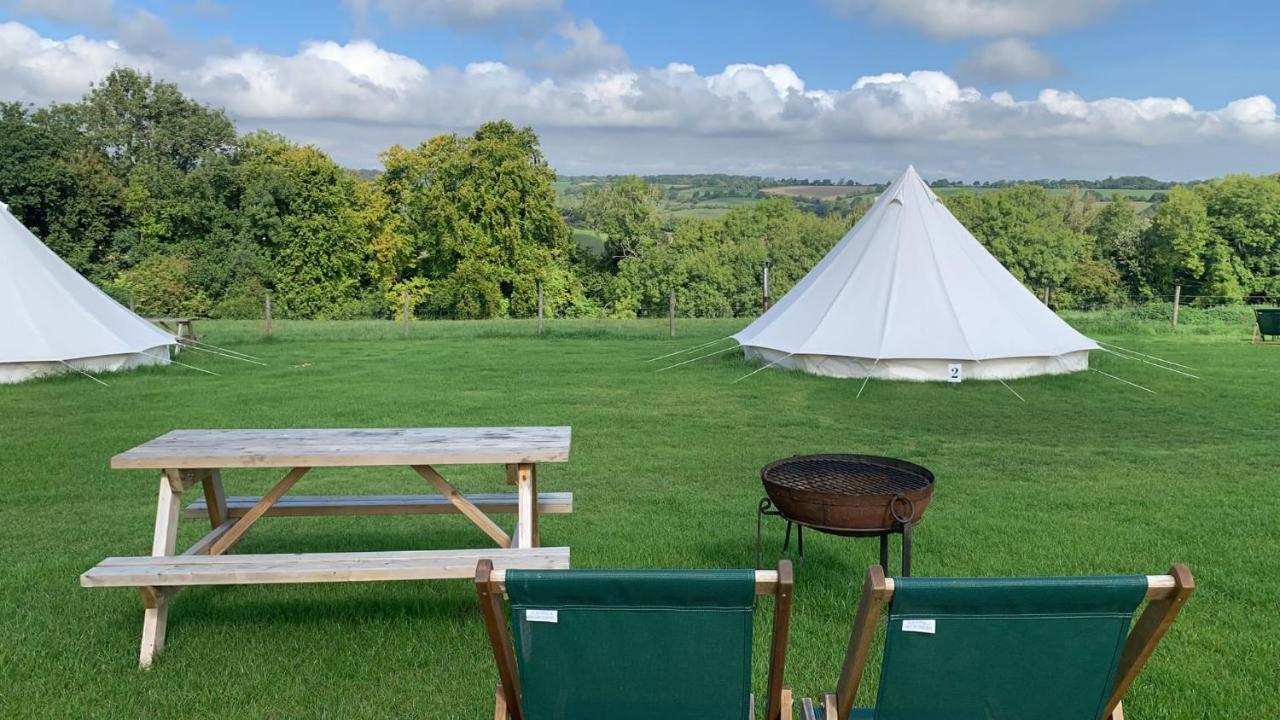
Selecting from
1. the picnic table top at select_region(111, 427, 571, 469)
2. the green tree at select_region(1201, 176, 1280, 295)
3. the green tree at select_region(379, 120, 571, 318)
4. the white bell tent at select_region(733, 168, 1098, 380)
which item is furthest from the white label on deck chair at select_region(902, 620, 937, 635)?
the green tree at select_region(1201, 176, 1280, 295)

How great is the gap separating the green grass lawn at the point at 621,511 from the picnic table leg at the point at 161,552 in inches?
3.1

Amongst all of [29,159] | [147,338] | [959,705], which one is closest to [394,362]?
[147,338]

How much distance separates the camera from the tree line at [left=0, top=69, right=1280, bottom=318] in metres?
31.3

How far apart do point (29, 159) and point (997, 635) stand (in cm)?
3552

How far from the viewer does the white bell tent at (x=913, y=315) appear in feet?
37.4

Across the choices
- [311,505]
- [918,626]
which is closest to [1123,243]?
[311,505]

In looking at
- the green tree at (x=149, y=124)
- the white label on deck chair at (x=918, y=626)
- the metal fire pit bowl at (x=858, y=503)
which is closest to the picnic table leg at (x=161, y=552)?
the metal fire pit bowl at (x=858, y=503)

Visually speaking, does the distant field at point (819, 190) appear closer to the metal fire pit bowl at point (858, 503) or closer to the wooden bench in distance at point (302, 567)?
the metal fire pit bowl at point (858, 503)

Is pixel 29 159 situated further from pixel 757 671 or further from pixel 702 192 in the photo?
pixel 702 192

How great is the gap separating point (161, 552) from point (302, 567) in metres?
0.75

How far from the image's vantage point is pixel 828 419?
30.2ft

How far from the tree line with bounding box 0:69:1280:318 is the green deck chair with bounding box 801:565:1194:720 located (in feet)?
94.8

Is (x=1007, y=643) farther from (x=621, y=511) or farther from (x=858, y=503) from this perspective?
(x=621, y=511)

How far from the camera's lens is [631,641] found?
7.09ft
